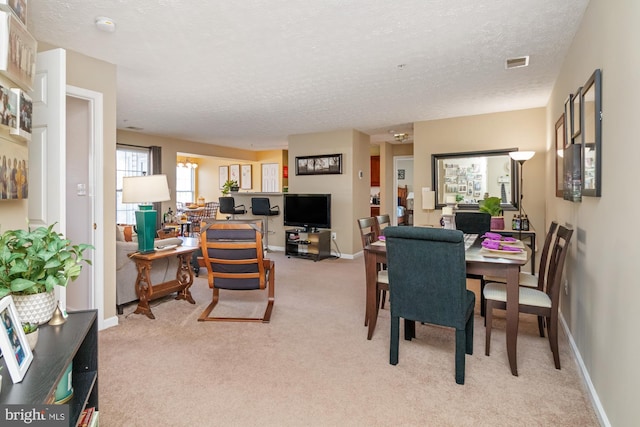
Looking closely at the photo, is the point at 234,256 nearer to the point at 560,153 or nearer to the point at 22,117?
the point at 22,117

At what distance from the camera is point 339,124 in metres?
6.09

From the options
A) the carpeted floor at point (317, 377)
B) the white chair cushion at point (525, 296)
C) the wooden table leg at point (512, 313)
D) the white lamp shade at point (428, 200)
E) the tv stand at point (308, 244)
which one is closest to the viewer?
the carpeted floor at point (317, 377)

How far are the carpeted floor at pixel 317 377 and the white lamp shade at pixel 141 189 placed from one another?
1.13 m

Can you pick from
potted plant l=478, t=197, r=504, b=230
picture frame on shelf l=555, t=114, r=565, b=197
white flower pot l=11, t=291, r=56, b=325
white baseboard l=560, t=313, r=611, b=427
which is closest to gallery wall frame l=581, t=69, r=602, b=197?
picture frame on shelf l=555, t=114, r=565, b=197

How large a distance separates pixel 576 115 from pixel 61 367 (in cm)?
331

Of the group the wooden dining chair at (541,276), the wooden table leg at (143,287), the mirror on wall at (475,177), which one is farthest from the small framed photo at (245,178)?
the wooden dining chair at (541,276)

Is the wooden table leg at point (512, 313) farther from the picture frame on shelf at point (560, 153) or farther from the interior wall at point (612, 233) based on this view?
the picture frame on shelf at point (560, 153)

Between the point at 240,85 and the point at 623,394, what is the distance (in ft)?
13.0

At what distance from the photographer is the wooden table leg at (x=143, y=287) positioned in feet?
11.2

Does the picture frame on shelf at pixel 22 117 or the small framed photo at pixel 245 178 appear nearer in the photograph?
the picture frame on shelf at pixel 22 117

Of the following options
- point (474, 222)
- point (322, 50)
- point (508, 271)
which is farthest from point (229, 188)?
point (508, 271)

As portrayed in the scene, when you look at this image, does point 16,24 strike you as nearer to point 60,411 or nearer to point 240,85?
point 60,411

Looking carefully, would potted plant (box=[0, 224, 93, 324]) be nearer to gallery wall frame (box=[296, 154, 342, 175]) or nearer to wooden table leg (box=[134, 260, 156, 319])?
wooden table leg (box=[134, 260, 156, 319])

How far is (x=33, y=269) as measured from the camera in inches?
50.9
